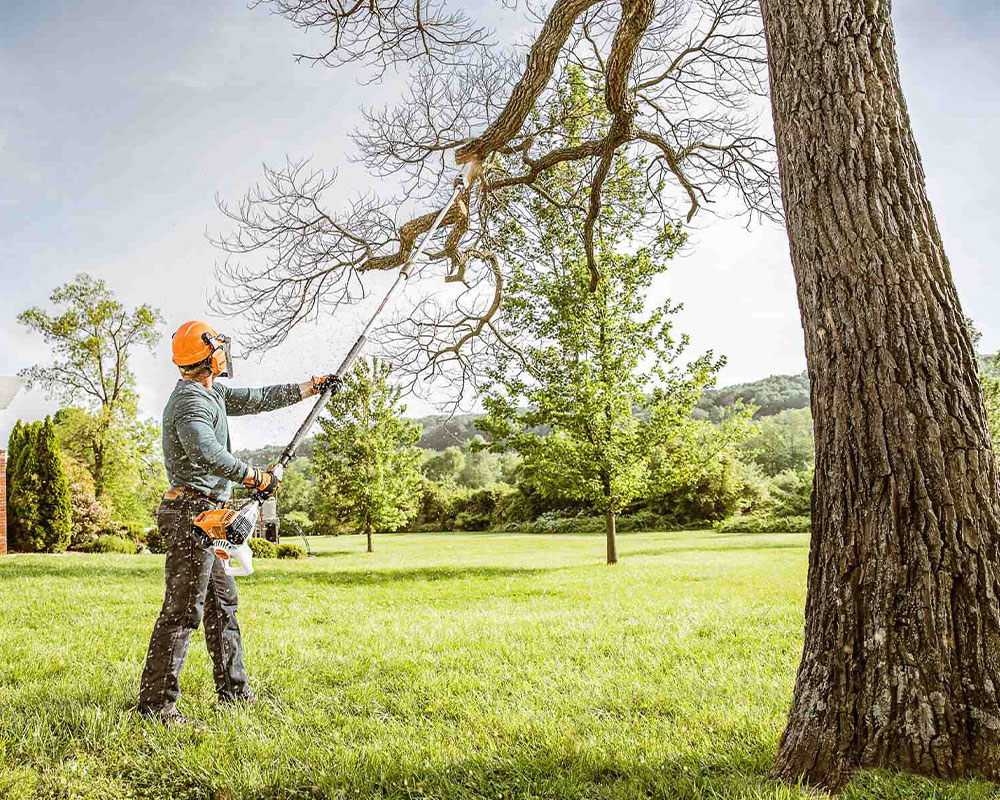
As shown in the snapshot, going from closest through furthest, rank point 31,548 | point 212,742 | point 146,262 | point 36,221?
1. point 212,742
2. point 146,262
3. point 36,221
4. point 31,548

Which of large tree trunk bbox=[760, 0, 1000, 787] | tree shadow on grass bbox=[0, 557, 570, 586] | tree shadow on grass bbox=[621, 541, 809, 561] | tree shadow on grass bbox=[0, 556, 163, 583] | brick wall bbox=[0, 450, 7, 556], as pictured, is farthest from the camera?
brick wall bbox=[0, 450, 7, 556]

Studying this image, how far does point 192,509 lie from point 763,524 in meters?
22.4

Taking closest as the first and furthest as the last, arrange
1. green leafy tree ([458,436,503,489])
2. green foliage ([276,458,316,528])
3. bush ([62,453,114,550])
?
bush ([62,453,114,550])
green foliage ([276,458,316,528])
green leafy tree ([458,436,503,489])

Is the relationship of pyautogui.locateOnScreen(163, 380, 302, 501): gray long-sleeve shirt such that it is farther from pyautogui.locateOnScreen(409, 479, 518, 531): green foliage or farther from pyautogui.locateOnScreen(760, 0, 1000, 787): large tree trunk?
pyautogui.locateOnScreen(409, 479, 518, 531): green foliage

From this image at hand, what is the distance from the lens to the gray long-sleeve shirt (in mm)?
3227

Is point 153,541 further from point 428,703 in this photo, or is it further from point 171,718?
point 428,703

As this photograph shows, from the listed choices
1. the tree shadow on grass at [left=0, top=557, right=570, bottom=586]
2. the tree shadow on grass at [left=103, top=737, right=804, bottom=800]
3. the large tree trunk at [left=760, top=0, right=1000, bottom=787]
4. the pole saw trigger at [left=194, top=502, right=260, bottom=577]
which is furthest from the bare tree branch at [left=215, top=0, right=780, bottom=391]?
the tree shadow on grass at [left=0, top=557, right=570, bottom=586]

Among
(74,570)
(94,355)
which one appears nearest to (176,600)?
(74,570)

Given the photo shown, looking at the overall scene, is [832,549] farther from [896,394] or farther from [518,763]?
[518,763]

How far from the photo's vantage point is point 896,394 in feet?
7.66

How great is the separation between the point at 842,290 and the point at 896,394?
0.42 metres

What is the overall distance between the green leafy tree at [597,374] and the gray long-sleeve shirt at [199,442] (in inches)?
340

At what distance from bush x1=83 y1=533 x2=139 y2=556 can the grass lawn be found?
32.5ft

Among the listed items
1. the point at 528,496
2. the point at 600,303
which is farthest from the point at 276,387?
the point at 528,496
